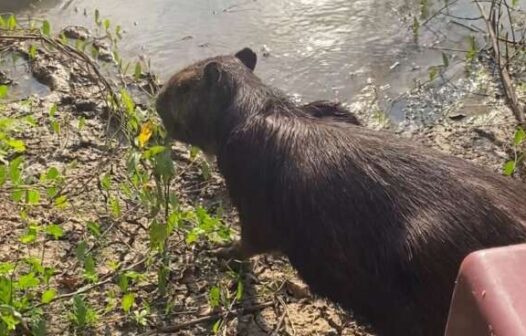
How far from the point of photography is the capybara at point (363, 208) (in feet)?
7.62

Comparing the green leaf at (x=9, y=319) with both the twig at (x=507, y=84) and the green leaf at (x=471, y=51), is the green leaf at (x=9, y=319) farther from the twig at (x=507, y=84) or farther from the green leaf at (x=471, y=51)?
the green leaf at (x=471, y=51)

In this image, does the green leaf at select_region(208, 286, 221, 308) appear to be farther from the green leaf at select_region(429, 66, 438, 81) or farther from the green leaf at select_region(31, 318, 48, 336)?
the green leaf at select_region(429, 66, 438, 81)

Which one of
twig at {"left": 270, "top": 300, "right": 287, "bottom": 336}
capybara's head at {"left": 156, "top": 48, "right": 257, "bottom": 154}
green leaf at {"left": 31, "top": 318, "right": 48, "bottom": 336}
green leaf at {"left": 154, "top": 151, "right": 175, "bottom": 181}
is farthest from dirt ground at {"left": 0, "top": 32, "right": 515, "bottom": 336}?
green leaf at {"left": 154, "top": 151, "right": 175, "bottom": 181}

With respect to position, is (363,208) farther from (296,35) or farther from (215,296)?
(296,35)

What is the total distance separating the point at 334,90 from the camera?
196 inches

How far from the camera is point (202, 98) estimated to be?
3.56 meters

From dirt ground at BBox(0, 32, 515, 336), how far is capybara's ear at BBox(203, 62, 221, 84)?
74 centimetres

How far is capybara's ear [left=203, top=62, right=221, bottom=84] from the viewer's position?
3.49 m

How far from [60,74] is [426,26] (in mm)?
2884

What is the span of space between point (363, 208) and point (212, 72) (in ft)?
4.38

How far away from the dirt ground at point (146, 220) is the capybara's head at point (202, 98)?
0.42 m

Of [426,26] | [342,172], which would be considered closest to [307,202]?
[342,172]

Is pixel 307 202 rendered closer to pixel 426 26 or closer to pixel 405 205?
pixel 405 205

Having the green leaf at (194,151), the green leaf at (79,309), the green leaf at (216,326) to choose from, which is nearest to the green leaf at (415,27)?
the green leaf at (194,151)
